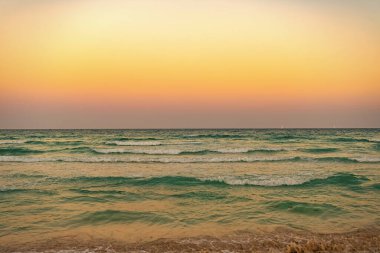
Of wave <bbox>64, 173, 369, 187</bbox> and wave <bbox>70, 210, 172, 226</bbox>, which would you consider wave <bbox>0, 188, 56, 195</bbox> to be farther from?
wave <bbox>70, 210, 172, 226</bbox>

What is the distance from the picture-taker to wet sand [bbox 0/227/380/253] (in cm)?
638

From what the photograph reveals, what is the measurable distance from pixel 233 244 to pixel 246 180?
800 cm

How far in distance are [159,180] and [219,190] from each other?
3.48m

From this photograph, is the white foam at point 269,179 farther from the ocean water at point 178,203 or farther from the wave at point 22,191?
the wave at point 22,191

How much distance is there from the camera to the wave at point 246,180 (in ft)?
46.0

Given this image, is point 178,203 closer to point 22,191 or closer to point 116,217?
point 116,217

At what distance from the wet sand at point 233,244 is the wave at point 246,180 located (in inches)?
249

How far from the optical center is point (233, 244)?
6922 mm

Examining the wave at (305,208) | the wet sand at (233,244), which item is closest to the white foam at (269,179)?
the wave at (305,208)

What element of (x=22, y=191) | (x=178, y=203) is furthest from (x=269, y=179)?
(x=22, y=191)

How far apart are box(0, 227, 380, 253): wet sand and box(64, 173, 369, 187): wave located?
20.7 feet

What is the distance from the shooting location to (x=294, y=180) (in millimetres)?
14617

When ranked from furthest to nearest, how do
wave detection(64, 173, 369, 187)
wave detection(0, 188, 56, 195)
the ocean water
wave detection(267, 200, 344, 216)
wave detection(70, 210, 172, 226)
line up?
1. wave detection(64, 173, 369, 187)
2. wave detection(0, 188, 56, 195)
3. wave detection(267, 200, 344, 216)
4. wave detection(70, 210, 172, 226)
5. the ocean water

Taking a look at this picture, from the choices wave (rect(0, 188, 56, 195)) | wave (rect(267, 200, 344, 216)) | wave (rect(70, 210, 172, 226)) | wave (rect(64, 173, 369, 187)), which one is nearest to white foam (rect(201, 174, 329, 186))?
wave (rect(64, 173, 369, 187))
